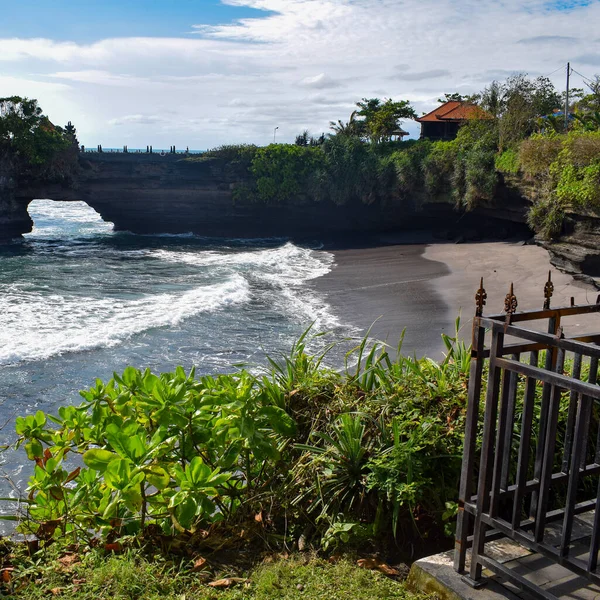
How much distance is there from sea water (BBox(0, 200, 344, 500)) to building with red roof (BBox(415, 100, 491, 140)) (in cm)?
1475

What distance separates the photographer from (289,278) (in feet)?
78.5

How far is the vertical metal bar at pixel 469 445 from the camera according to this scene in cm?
327

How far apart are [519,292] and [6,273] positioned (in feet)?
64.5

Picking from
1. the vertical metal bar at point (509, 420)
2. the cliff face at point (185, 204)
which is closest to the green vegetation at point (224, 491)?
the vertical metal bar at point (509, 420)

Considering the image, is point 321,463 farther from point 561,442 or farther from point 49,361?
point 49,361

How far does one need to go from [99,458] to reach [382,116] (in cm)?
3826

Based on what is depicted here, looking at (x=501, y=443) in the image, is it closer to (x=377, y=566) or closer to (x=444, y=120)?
(x=377, y=566)

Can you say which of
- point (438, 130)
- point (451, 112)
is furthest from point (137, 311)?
point (438, 130)

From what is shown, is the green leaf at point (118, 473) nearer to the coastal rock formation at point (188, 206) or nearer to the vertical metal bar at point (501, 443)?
the vertical metal bar at point (501, 443)

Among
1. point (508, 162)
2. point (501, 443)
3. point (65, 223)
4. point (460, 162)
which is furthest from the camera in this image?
point (65, 223)

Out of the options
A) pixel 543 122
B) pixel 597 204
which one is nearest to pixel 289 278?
pixel 597 204

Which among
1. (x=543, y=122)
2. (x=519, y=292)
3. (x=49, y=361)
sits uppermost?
(x=543, y=122)

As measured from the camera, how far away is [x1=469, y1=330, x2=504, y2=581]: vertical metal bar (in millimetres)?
3186

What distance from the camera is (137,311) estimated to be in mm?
18562
